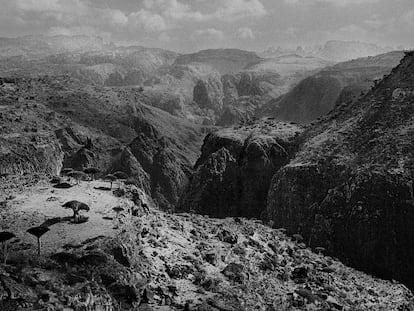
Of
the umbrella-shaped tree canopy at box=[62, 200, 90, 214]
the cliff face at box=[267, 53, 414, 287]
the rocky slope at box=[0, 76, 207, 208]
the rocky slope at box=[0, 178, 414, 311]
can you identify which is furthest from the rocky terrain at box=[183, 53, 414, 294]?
the umbrella-shaped tree canopy at box=[62, 200, 90, 214]

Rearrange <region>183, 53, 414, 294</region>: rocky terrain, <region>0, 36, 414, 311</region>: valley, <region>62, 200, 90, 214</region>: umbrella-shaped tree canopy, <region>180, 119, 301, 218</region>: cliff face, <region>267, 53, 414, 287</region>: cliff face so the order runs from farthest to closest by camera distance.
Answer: <region>180, 119, 301, 218</region>: cliff face < <region>183, 53, 414, 294</region>: rocky terrain < <region>267, 53, 414, 287</region>: cliff face < <region>62, 200, 90, 214</region>: umbrella-shaped tree canopy < <region>0, 36, 414, 311</region>: valley

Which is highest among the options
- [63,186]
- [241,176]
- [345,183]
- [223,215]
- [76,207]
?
[76,207]

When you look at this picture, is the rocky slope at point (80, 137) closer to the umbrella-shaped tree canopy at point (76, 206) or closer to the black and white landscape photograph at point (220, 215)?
the black and white landscape photograph at point (220, 215)

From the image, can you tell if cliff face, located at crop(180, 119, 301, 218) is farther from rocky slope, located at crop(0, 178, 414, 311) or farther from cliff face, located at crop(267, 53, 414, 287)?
rocky slope, located at crop(0, 178, 414, 311)

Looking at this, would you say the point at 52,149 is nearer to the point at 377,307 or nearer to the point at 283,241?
the point at 283,241

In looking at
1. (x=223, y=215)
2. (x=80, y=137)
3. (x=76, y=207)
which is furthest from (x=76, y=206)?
(x=80, y=137)

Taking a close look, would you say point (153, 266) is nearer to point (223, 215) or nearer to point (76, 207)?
point (76, 207)

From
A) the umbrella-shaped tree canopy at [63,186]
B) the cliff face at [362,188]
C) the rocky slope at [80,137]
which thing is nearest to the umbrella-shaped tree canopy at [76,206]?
the umbrella-shaped tree canopy at [63,186]
